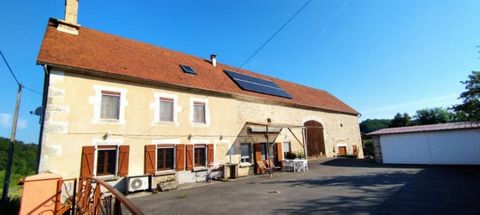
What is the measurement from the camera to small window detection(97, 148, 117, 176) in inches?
389

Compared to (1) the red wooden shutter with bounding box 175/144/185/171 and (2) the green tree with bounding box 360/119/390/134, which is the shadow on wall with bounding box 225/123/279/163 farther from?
(2) the green tree with bounding box 360/119/390/134

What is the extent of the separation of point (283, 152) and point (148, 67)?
392 inches

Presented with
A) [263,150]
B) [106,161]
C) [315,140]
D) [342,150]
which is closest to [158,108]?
A: [106,161]

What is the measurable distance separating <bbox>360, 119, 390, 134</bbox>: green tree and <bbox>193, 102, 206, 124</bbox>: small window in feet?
180

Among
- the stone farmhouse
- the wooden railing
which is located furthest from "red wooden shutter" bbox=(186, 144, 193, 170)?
the wooden railing

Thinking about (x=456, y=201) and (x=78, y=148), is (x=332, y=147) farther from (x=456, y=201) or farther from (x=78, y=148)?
(x=78, y=148)

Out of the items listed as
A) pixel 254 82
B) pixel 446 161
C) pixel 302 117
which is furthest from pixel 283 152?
pixel 446 161

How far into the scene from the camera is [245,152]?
15.2 m

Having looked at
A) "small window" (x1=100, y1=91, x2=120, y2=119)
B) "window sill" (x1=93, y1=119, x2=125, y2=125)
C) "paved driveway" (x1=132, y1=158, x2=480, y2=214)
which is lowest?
"paved driveway" (x1=132, y1=158, x2=480, y2=214)

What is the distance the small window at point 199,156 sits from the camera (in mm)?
12729

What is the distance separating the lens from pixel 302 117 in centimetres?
1914

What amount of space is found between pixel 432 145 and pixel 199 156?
1455 cm

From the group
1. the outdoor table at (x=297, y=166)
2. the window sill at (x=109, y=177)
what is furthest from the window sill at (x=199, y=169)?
the outdoor table at (x=297, y=166)

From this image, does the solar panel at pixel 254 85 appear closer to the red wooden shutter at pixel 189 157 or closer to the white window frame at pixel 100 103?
the red wooden shutter at pixel 189 157
